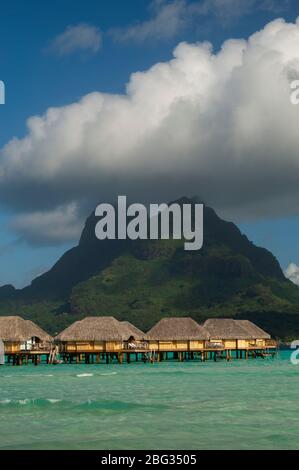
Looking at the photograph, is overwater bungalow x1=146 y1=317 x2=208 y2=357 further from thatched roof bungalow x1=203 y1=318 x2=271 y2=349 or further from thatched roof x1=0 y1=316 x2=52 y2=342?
thatched roof x1=0 y1=316 x2=52 y2=342

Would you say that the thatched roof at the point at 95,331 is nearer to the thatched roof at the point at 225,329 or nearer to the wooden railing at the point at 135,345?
the wooden railing at the point at 135,345

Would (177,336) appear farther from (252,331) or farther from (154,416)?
(154,416)

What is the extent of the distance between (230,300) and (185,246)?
3159cm

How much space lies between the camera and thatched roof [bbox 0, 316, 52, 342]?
59.2 meters

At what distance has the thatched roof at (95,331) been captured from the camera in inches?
2322

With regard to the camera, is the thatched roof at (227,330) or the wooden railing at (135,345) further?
the thatched roof at (227,330)

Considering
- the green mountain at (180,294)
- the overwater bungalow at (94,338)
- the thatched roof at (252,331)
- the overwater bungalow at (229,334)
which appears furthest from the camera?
the green mountain at (180,294)

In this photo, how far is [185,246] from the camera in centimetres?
19288

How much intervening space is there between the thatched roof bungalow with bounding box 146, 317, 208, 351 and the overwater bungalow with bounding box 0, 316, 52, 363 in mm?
9868

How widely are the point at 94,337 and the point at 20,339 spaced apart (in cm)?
655

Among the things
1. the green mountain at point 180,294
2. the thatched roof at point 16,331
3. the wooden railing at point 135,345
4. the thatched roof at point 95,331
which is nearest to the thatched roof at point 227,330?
the wooden railing at point 135,345

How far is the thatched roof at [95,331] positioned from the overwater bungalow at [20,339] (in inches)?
115
